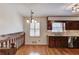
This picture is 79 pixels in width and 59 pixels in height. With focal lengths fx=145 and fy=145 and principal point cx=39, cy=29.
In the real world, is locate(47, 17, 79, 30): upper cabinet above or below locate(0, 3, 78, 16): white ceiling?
below

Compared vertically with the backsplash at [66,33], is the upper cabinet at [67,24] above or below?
above

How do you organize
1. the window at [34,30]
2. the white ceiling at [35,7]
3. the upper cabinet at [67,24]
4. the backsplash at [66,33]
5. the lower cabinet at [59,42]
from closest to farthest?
the white ceiling at [35,7] < the window at [34,30] < the upper cabinet at [67,24] < the backsplash at [66,33] < the lower cabinet at [59,42]

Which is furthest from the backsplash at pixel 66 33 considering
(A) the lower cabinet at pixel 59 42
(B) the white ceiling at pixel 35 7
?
(B) the white ceiling at pixel 35 7

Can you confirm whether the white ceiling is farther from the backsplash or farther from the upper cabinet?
the backsplash

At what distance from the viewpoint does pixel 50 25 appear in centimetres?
719

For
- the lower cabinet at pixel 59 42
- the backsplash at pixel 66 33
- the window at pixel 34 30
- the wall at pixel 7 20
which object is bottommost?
the lower cabinet at pixel 59 42

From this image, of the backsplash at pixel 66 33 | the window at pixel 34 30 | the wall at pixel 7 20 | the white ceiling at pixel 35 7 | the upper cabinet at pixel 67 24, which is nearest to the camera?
the white ceiling at pixel 35 7

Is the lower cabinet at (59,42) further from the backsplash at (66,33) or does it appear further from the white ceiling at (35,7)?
the white ceiling at (35,7)

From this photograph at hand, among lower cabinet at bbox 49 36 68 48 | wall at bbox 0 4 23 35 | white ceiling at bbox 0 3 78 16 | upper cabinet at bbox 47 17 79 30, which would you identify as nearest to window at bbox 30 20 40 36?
wall at bbox 0 4 23 35

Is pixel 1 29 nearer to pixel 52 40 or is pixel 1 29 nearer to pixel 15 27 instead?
pixel 15 27

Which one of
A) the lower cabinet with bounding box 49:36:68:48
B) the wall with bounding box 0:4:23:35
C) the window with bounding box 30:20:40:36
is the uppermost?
the wall with bounding box 0:4:23:35

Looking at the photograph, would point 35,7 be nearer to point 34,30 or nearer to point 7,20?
point 7,20

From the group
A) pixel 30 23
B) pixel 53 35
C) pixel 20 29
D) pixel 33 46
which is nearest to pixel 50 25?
pixel 53 35
